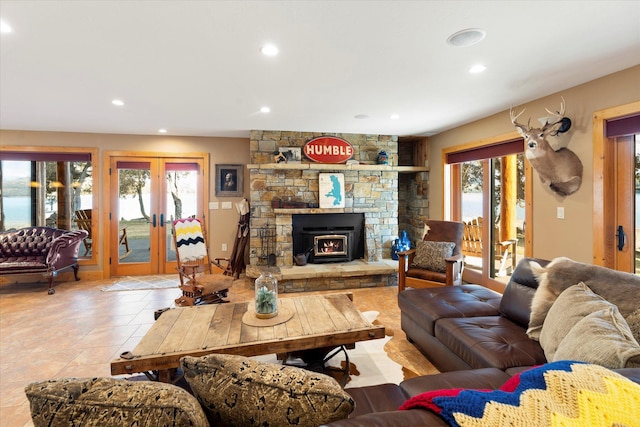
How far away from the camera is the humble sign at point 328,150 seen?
5.09 meters

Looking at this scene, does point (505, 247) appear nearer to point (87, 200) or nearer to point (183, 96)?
point (183, 96)

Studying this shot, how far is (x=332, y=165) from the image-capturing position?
508 cm

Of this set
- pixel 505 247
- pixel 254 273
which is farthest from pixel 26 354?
pixel 505 247

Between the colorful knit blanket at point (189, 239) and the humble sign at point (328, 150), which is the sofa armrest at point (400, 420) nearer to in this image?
the colorful knit blanket at point (189, 239)

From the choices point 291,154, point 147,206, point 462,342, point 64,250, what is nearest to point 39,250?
point 64,250

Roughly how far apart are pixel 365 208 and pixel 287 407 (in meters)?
4.58

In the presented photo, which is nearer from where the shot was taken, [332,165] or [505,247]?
[505,247]

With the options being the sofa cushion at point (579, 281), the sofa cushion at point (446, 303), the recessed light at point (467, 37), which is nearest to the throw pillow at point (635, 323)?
the sofa cushion at point (579, 281)

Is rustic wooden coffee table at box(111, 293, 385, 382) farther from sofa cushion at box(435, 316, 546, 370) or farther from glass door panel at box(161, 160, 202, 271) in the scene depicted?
glass door panel at box(161, 160, 202, 271)

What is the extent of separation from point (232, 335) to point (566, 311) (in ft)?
6.20

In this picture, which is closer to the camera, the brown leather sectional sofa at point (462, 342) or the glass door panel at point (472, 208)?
the brown leather sectional sofa at point (462, 342)

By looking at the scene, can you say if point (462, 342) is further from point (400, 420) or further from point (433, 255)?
point (433, 255)

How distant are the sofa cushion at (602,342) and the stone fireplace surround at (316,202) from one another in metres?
3.29

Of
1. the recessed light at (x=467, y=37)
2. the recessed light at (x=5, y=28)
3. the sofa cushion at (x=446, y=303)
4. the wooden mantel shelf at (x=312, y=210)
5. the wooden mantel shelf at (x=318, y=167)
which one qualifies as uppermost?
the recessed light at (x=5, y=28)
